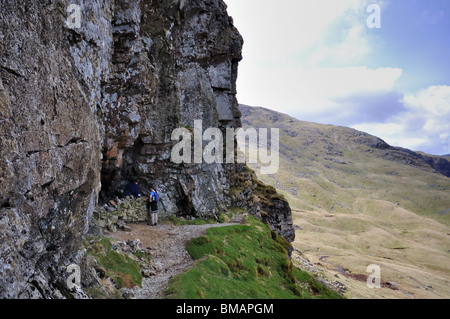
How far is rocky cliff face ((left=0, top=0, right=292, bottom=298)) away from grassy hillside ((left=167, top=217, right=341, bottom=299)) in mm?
6242

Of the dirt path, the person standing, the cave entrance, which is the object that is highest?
the cave entrance

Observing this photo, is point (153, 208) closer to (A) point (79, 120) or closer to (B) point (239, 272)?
(B) point (239, 272)

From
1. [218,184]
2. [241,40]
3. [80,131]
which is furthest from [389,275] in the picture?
[80,131]

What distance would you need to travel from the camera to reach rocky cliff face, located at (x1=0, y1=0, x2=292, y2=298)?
Result: 10055mm

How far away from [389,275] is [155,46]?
81349 millimetres

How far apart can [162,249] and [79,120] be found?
11.9 metres

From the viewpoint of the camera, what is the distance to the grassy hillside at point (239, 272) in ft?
52.4

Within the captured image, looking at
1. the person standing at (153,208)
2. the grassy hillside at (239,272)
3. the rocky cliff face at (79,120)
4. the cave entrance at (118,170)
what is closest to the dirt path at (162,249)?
the person standing at (153,208)

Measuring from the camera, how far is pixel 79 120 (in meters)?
15.6

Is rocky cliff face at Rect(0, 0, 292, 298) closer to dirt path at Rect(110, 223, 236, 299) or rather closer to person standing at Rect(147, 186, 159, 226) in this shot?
dirt path at Rect(110, 223, 236, 299)

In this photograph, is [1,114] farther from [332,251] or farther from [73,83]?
[332,251]

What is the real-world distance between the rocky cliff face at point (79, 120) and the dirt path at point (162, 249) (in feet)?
12.2

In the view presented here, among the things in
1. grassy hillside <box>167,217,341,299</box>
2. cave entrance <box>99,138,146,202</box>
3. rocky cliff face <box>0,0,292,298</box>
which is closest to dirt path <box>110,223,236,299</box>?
grassy hillside <box>167,217,341,299</box>

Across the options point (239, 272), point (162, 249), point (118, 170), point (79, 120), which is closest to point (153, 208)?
point (118, 170)
